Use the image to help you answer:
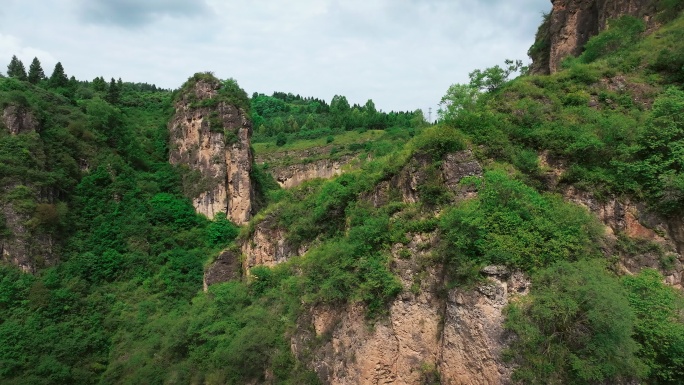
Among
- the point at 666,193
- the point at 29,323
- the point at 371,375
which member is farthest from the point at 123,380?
the point at 666,193

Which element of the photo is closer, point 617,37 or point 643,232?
point 643,232

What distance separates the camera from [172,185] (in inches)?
1754

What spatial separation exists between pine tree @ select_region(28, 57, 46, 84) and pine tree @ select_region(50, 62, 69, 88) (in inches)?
92.3

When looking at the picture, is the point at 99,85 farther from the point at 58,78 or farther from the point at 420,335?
the point at 420,335

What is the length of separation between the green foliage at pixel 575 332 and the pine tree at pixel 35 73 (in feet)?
233

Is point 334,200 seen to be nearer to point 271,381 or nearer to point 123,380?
point 271,381

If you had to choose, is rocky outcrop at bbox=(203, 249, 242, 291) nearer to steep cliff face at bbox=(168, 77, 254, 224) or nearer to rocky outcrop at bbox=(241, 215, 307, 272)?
rocky outcrop at bbox=(241, 215, 307, 272)

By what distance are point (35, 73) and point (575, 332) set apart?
75.8 metres

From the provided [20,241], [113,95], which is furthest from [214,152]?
[113,95]

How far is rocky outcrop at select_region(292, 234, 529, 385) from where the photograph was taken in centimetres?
1318

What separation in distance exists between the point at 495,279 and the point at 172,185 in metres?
38.9

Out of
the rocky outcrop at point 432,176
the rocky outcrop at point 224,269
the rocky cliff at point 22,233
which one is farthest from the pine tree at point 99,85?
the rocky outcrop at point 432,176

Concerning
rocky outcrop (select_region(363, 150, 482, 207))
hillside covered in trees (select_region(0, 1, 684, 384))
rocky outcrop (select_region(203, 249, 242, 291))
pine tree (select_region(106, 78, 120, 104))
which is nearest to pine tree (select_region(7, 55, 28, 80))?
pine tree (select_region(106, 78, 120, 104))

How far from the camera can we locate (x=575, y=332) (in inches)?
481
